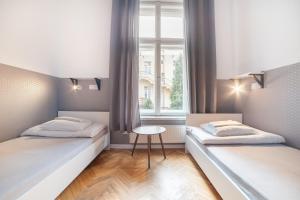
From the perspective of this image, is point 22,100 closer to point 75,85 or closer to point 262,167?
point 75,85

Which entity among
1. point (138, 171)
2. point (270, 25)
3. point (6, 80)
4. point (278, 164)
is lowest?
point (138, 171)

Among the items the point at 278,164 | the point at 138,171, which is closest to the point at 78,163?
the point at 138,171

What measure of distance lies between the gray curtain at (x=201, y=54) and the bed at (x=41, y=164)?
6.27 ft

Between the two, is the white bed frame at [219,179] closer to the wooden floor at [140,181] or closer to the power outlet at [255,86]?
the wooden floor at [140,181]

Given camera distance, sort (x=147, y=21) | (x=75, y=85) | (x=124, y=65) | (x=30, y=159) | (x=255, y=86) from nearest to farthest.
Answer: (x=30, y=159) < (x=255, y=86) < (x=124, y=65) < (x=75, y=85) < (x=147, y=21)

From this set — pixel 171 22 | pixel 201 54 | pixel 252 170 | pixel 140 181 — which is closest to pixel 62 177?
pixel 140 181

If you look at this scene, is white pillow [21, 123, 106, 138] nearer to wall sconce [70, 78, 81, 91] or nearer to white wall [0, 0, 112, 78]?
wall sconce [70, 78, 81, 91]

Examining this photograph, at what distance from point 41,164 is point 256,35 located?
10.6 ft

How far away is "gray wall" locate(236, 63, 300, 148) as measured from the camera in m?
1.80

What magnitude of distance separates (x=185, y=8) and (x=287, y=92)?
215cm

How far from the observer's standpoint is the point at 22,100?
227 cm

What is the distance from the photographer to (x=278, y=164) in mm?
1317

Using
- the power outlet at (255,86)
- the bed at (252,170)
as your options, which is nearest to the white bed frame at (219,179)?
the bed at (252,170)

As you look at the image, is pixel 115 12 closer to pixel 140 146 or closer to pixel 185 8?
pixel 185 8
